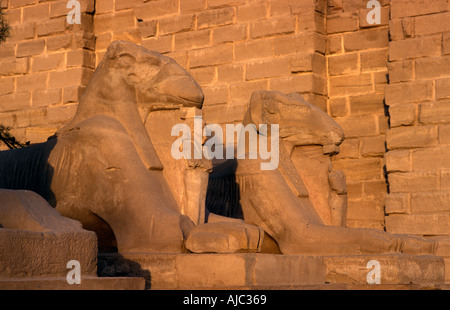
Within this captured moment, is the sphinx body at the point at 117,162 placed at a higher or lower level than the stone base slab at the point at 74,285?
higher

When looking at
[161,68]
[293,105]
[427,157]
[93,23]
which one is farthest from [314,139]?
[93,23]

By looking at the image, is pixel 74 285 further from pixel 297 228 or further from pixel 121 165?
pixel 297 228

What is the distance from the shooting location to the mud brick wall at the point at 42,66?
470 inches

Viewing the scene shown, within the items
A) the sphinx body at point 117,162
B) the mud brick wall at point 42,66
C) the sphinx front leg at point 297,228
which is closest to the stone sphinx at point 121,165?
the sphinx body at point 117,162

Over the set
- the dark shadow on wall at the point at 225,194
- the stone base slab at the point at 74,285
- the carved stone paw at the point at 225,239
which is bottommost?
the stone base slab at the point at 74,285

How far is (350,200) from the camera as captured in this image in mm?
10148

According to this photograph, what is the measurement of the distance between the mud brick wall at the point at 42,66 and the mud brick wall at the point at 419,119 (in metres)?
4.35

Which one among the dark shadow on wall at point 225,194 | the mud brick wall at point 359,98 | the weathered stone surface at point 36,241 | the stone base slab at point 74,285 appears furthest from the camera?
the mud brick wall at point 359,98

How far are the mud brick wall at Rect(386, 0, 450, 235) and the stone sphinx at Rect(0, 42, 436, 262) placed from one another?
2.39 meters

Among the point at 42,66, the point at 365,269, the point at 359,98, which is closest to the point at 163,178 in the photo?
the point at 365,269

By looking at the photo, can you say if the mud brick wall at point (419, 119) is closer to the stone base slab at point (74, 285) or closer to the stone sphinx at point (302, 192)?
the stone sphinx at point (302, 192)

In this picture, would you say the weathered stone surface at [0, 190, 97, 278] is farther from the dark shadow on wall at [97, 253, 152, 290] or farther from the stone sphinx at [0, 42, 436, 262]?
the stone sphinx at [0, 42, 436, 262]

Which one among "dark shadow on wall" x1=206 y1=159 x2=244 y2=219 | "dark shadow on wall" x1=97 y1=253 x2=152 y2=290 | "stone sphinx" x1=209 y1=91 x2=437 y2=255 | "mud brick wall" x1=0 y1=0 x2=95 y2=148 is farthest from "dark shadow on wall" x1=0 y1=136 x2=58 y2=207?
"mud brick wall" x1=0 y1=0 x2=95 y2=148

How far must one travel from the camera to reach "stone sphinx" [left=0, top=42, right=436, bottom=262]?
215 inches
